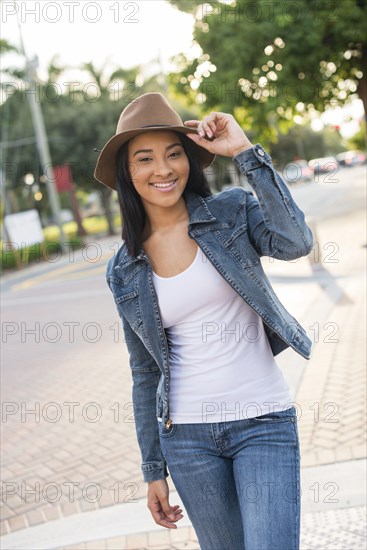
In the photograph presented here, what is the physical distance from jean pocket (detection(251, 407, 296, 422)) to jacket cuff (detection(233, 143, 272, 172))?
0.75 m

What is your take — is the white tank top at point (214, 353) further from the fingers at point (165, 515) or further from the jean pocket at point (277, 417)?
the fingers at point (165, 515)

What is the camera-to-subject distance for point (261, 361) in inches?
82.6

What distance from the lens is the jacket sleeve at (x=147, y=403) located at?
2.31 meters

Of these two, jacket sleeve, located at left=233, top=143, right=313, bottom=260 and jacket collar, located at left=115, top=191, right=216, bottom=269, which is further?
jacket collar, located at left=115, top=191, right=216, bottom=269

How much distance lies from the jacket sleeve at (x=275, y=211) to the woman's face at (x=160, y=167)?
263 mm

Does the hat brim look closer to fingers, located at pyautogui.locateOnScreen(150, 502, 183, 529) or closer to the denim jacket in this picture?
A: the denim jacket

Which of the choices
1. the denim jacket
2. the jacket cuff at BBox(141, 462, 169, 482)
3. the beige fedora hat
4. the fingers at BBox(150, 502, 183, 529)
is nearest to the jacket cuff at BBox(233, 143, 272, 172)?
the denim jacket

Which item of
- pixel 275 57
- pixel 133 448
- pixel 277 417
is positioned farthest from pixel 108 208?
pixel 277 417

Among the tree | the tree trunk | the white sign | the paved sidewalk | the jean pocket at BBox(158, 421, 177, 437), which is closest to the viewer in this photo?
the jean pocket at BBox(158, 421, 177, 437)

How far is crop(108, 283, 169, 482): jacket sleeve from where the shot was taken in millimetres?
2309

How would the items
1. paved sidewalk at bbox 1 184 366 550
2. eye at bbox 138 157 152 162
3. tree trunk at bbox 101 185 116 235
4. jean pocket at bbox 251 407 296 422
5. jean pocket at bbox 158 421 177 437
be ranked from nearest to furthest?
jean pocket at bbox 251 407 296 422 → jean pocket at bbox 158 421 177 437 → eye at bbox 138 157 152 162 → paved sidewalk at bbox 1 184 366 550 → tree trunk at bbox 101 185 116 235

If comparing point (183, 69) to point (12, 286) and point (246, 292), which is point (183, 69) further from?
point (246, 292)

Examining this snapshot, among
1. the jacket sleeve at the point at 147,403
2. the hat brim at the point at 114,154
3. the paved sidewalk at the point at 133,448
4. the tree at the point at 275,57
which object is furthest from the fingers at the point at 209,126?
the tree at the point at 275,57

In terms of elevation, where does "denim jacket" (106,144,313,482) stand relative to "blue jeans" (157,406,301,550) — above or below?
above
